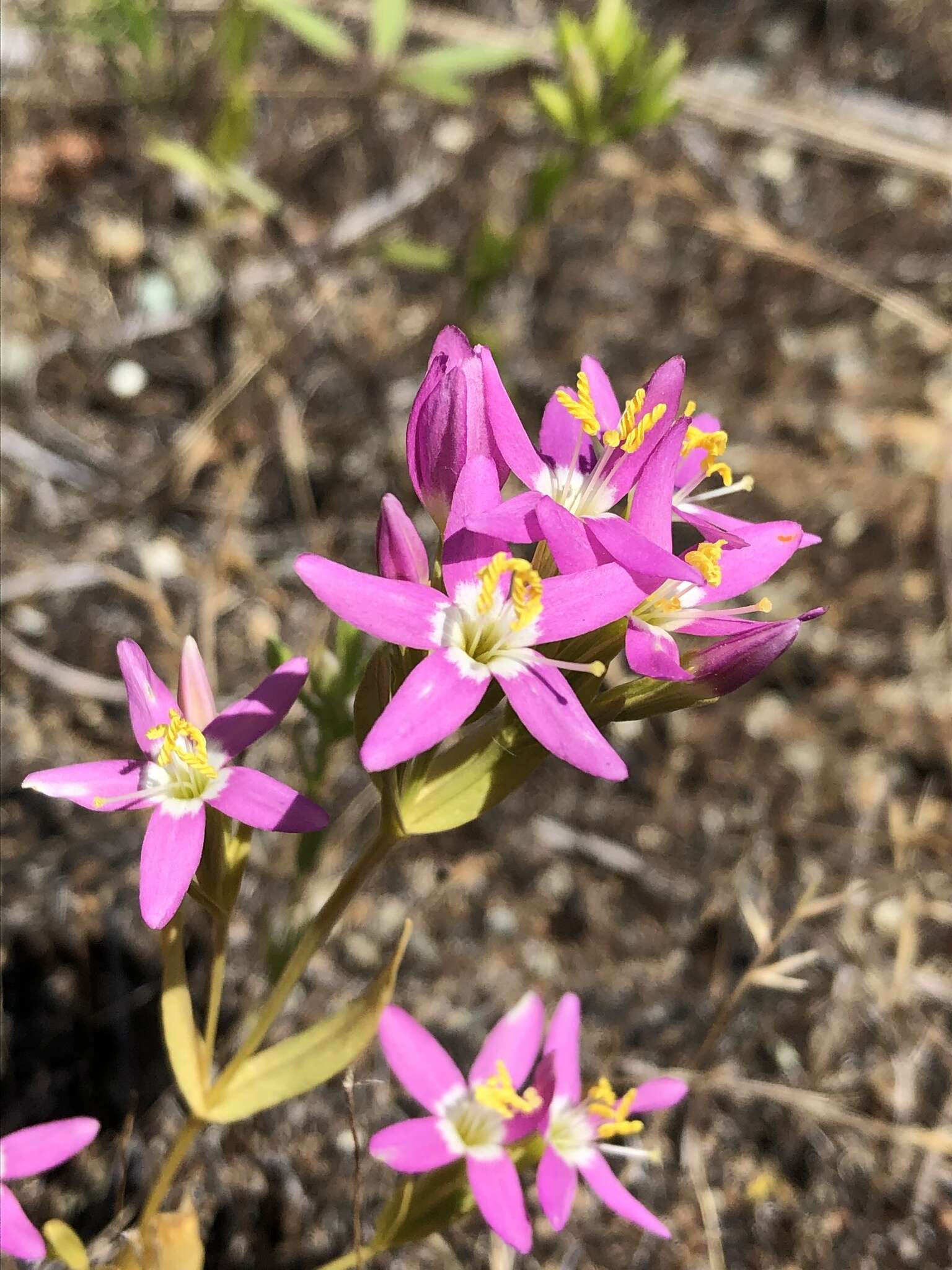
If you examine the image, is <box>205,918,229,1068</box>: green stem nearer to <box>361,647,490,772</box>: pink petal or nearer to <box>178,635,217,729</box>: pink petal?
<box>178,635,217,729</box>: pink petal

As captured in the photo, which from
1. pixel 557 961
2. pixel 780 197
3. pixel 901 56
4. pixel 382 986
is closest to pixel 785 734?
pixel 557 961

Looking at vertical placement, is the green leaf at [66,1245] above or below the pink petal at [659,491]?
below

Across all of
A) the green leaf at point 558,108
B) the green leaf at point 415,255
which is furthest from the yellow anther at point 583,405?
the green leaf at point 415,255

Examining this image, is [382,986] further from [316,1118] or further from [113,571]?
[113,571]

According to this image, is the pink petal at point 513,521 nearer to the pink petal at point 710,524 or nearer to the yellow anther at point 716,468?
the pink petal at point 710,524


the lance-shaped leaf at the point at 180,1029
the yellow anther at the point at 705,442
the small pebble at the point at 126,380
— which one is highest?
the yellow anther at the point at 705,442

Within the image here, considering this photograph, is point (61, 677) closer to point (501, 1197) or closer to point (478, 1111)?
point (478, 1111)
